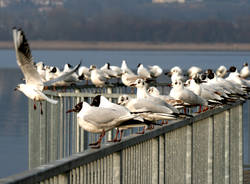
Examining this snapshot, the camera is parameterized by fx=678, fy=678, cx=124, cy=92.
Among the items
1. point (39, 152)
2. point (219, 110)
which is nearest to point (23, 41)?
point (39, 152)

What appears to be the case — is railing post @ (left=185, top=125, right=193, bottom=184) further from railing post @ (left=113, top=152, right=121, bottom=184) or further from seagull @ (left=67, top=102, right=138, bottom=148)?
railing post @ (left=113, top=152, right=121, bottom=184)

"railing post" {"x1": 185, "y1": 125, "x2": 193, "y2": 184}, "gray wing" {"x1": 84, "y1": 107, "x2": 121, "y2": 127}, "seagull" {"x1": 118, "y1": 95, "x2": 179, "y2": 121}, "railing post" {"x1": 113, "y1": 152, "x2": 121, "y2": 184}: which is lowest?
"railing post" {"x1": 185, "y1": 125, "x2": 193, "y2": 184}

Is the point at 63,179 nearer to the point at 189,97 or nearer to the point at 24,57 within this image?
the point at 189,97

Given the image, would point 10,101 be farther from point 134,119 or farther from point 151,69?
point 134,119

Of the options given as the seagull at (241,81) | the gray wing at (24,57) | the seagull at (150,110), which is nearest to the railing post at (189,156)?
the seagull at (150,110)

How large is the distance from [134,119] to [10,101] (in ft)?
153

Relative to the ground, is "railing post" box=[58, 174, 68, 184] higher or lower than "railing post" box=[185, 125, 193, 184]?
higher

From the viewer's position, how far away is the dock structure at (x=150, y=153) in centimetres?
421

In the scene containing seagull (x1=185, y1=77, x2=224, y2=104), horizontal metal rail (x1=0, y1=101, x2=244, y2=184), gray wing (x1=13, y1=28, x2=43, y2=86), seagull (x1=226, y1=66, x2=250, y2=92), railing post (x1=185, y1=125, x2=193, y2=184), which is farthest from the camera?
seagull (x1=226, y1=66, x2=250, y2=92)

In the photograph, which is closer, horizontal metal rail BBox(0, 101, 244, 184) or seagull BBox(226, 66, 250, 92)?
horizontal metal rail BBox(0, 101, 244, 184)

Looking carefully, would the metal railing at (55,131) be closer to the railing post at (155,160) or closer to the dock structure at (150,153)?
the dock structure at (150,153)

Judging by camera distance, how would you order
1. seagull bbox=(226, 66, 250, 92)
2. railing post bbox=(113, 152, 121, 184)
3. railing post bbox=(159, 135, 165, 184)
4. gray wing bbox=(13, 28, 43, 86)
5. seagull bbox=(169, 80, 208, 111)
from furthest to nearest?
1. seagull bbox=(226, 66, 250, 92)
2. gray wing bbox=(13, 28, 43, 86)
3. seagull bbox=(169, 80, 208, 111)
4. railing post bbox=(159, 135, 165, 184)
5. railing post bbox=(113, 152, 121, 184)

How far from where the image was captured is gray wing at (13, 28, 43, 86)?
9.59 metres

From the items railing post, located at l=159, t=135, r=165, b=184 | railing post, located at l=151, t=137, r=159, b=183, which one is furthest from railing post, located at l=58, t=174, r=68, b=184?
railing post, located at l=159, t=135, r=165, b=184
